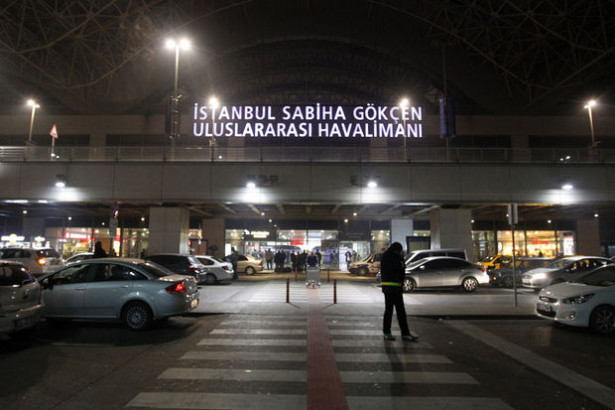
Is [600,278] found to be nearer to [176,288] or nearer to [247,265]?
[176,288]

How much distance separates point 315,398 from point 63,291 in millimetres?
6908

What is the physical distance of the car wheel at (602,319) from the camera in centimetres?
861

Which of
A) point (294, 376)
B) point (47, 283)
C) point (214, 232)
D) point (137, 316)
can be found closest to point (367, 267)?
point (214, 232)

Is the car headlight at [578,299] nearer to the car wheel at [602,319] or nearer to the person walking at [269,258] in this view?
the car wheel at [602,319]

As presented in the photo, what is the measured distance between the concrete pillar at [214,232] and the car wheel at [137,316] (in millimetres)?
22902

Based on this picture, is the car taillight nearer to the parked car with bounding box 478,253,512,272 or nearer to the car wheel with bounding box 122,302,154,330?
the car wheel with bounding box 122,302,154,330

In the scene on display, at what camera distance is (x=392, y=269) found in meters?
7.93

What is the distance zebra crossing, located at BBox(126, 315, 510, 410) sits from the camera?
15.6ft

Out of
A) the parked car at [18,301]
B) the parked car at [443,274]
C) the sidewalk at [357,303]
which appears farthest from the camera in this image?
the parked car at [443,274]

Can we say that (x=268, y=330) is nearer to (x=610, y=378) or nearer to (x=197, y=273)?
(x=610, y=378)

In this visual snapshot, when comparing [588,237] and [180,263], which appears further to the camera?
[588,237]

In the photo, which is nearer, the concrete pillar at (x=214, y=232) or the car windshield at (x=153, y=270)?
the car windshield at (x=153, y=270)

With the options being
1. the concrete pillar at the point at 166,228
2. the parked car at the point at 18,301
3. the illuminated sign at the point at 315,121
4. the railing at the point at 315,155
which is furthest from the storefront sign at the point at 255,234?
the parked car at the point at 18,301

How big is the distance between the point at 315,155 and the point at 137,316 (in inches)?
534
